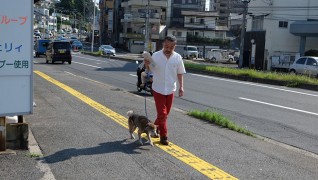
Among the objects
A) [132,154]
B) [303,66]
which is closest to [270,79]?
[303,66]

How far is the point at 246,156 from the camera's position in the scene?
20.2 ft

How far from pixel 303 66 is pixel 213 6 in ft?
352

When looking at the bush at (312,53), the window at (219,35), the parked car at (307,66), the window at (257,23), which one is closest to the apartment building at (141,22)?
the window at (219,35)

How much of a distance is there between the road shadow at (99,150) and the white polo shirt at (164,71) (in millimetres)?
999

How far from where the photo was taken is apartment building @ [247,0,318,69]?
1685 inches

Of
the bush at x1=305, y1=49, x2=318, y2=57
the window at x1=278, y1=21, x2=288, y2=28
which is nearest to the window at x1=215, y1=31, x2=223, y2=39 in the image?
the window at x1=278, y1=21, x2=288, y2=28

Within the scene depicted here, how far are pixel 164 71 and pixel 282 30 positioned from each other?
136 feet

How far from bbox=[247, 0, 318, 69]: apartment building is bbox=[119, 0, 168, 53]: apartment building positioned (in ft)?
93.4

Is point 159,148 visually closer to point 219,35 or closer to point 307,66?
point 307,66

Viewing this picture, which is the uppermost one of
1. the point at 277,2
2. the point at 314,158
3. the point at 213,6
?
the point at 213,6

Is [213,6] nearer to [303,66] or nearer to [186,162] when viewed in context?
[303,66]

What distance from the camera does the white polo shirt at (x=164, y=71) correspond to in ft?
21.2

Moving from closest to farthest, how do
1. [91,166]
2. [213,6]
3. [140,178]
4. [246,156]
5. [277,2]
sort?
[140,178] < [91,166] < [246,156] < [277,2] < [213,6]

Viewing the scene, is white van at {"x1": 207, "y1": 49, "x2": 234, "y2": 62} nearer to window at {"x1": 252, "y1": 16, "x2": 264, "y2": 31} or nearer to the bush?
window at {"x1": 252, "y1": 16, "x2": 264, "y2": 31}
